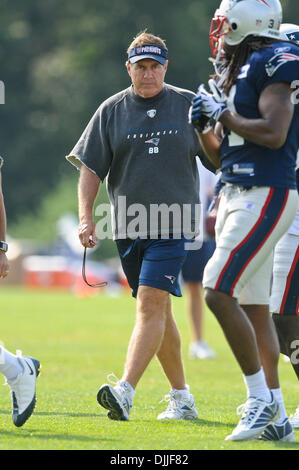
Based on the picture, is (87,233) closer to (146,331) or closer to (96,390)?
(146,331)

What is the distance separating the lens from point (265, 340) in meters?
5.67

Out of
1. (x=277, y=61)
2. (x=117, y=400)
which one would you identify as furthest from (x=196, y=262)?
(x=277, y=61)

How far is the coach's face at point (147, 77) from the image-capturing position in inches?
270

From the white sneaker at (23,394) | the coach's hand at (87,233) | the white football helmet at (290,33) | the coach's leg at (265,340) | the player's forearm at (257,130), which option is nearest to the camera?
the player's forearm at (257,130)

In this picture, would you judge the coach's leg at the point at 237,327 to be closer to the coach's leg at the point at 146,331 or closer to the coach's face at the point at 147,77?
the coach's leg at the point at 146,331

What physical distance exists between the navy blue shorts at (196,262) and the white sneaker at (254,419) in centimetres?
598

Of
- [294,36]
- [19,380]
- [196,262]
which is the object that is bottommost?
[19,380]

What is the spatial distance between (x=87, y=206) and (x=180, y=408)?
4.64 feet

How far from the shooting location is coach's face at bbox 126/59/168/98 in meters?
6.86

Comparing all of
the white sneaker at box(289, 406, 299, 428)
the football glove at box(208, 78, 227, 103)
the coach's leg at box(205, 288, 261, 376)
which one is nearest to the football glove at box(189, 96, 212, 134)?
the football glove at box(208, 78, 227, 103)

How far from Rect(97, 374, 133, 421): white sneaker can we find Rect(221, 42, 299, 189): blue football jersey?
1.53 metres

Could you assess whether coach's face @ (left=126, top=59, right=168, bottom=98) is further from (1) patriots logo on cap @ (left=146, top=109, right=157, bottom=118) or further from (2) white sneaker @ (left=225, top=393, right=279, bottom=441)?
(2) white sneaker @ (left=225, top=393, right=279, bottom=441)

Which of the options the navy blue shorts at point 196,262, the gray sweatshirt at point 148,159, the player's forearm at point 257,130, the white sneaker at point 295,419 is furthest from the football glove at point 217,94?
the navy blue shorts at point 196,262
